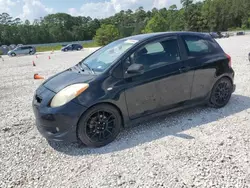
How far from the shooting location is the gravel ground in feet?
8.55

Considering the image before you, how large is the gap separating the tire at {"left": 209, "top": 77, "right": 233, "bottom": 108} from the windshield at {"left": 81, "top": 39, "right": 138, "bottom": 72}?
6.48ft

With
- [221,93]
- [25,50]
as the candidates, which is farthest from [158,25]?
[221,93]

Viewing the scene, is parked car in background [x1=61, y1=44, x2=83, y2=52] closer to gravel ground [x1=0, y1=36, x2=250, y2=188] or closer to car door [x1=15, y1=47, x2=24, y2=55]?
car door [x1=15, y1=47, x2=24, y2=55]

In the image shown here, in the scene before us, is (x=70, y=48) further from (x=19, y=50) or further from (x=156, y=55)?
(x=156, y=55)

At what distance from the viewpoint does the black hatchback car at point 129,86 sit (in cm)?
319

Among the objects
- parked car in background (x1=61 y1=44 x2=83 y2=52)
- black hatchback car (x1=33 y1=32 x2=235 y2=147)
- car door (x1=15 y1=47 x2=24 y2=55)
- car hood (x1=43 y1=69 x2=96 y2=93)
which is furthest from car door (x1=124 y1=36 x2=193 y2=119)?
parked car in background (x1=61 y1=44 x2=83 y2=52)

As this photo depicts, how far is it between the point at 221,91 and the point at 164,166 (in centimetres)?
247

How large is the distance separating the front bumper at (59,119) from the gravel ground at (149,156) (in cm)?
30

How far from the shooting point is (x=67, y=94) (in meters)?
3.19

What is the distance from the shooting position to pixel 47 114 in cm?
314

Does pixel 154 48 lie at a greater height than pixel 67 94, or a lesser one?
greater

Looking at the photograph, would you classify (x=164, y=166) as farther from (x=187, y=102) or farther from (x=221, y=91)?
(x=221, y=91)

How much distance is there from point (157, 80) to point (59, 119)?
1.71 meters

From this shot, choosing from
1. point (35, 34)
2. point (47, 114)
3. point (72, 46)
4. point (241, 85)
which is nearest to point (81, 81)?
point (47, 114)
